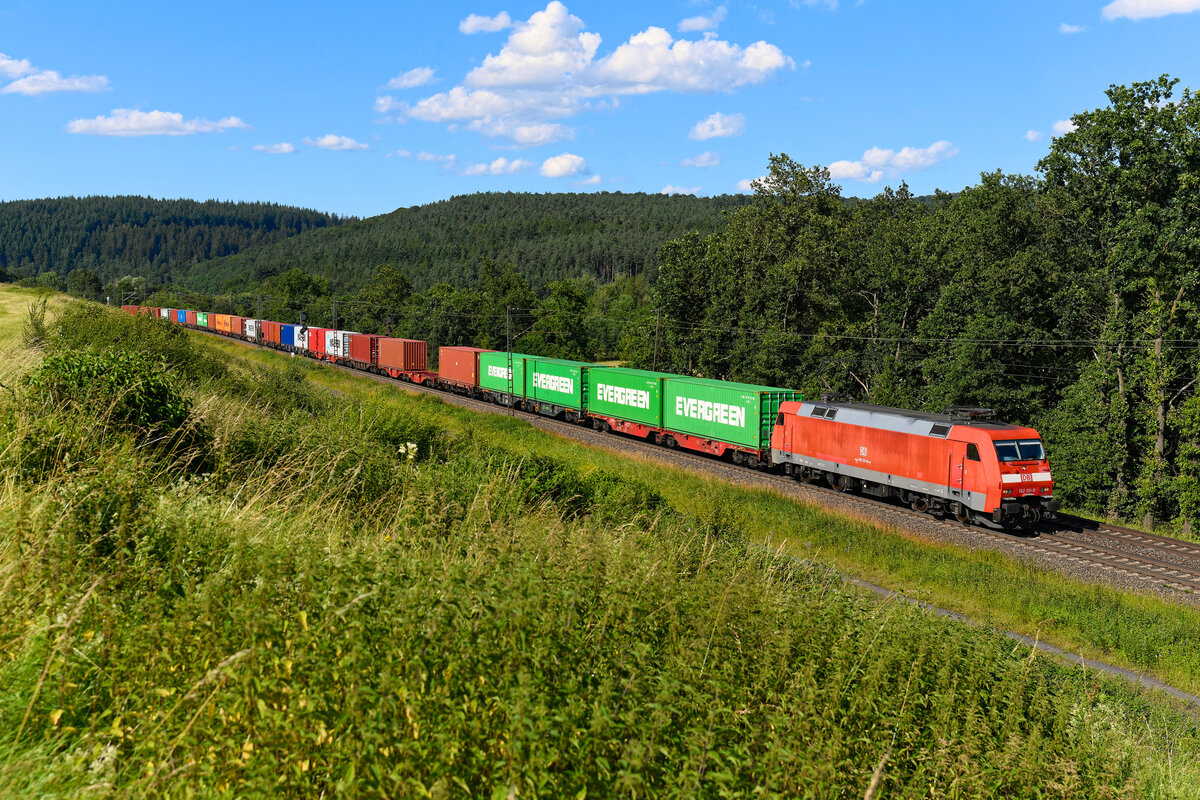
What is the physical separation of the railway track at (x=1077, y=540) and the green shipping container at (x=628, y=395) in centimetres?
323

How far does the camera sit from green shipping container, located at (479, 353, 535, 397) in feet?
155

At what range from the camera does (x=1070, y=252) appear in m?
42.5

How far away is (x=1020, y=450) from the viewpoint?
77.5 feet

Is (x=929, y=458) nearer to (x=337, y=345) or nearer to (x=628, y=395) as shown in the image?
(x=628, y=395)

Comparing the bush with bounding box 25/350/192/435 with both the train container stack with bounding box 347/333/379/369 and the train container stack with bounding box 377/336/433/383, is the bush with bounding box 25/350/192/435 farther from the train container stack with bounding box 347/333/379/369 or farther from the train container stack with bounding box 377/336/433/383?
the train container stack with bounding box 347/333/379/369

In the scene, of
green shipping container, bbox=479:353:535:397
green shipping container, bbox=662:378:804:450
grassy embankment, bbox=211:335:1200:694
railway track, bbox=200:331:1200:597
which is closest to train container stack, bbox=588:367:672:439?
green shipping container, bbox=662:378:804:450

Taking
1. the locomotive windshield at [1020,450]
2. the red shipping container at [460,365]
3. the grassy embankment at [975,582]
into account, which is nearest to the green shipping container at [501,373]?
the red shipping container at [460,365]

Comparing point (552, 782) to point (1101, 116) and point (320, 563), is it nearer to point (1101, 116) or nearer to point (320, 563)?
point (320, 563)

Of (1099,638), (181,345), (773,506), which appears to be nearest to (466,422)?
(181,345)

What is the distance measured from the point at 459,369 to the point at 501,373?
6.75 meters

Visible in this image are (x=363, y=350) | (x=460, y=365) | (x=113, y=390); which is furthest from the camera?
(x=363, y=350)

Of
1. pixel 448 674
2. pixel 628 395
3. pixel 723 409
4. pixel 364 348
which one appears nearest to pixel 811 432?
pixel 723 409

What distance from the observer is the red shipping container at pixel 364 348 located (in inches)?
2506

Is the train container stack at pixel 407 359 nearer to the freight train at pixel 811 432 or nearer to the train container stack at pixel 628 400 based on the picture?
the freight train at pixel 811 432
